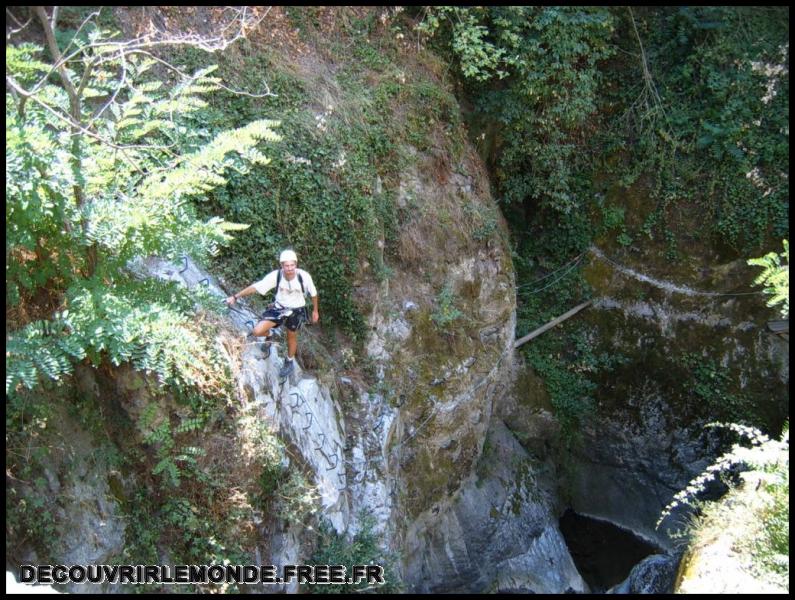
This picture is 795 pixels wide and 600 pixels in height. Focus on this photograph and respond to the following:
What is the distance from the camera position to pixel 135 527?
5191 millimetres

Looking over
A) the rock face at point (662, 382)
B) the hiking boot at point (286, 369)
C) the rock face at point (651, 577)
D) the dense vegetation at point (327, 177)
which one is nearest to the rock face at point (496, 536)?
the rock face at point (651, 577)

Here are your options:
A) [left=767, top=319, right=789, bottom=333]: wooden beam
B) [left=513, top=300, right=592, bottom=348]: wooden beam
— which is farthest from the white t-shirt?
[left=767, top=319, right=789, bottom=333]: wooden beam

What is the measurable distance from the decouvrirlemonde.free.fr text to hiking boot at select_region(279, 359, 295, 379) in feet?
6.06

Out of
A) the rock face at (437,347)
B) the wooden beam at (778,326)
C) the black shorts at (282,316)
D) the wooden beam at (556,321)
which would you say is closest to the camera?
the black shorts at (282,316)

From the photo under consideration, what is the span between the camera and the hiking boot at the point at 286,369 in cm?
653

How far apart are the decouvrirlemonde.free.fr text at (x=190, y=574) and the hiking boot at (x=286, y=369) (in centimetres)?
185

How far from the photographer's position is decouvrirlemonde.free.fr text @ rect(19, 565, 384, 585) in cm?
468

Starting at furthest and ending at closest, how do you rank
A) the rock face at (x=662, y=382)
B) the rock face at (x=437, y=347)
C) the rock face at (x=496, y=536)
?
the rock face at (x=662, y=382) → the rock face at (x=496, y=536) → the rock face at (x=437, y=347)

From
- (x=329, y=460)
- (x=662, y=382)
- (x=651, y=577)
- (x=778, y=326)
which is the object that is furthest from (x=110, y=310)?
(x=778, y=326)

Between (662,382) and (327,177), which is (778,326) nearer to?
(662,382)

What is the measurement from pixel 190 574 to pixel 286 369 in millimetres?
2137

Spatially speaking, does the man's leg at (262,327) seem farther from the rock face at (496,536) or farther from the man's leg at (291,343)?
the rock face at (496,536)

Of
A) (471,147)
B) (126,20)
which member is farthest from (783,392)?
(126,20)

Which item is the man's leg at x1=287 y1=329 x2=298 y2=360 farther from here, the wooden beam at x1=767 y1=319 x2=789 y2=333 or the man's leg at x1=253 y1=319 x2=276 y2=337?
the wooden beam at x1=767 y1=319 x2=789 y2=333
